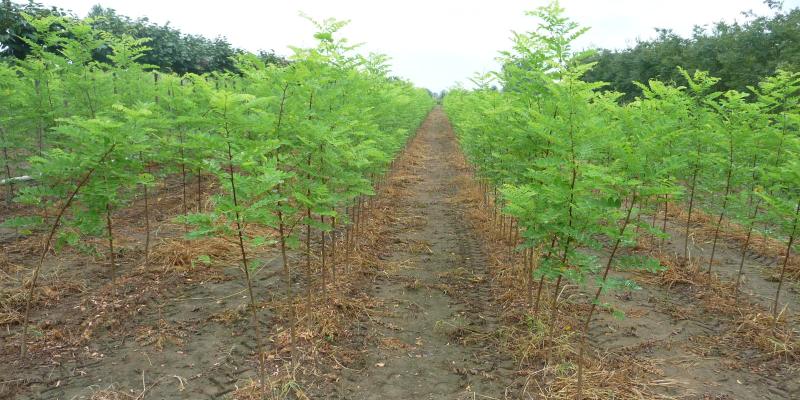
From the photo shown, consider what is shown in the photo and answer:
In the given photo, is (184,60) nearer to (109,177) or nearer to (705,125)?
(109,177)

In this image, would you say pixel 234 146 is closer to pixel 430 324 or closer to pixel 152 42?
pixel 430 324

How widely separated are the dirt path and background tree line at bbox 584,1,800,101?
32.6 feet

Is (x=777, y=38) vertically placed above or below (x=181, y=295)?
above

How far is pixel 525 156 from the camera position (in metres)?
5.60

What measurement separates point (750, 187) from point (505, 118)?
3.98 metres

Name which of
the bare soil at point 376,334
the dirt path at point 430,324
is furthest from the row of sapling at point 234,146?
the dirt path at point 430,324

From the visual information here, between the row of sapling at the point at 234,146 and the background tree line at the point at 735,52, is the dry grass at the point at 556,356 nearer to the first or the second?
the row of sapling at the point at 234,146

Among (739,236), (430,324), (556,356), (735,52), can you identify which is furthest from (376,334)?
(735,52)

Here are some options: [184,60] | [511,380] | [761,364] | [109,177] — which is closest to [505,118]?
[511,380]

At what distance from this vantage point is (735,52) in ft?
60.3

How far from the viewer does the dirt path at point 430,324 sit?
Answer: 14.8 ft

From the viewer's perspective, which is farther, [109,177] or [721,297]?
[721,297]

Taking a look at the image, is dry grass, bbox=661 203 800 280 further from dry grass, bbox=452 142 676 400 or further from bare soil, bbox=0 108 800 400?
dry grass, bbox=452 142 676 400

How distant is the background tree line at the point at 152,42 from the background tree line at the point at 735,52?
51.3ft
